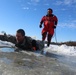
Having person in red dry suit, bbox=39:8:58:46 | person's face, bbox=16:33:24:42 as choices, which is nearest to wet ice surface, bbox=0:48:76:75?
person's face, bbox=16:33:24:42

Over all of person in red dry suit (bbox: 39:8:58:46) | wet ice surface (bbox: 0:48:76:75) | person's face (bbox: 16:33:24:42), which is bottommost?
wet ice surface (bbox: 0:48:76:75)

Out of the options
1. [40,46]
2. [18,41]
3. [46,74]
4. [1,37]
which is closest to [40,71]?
[46,74]

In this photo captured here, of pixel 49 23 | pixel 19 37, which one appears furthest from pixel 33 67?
pixel 49 23

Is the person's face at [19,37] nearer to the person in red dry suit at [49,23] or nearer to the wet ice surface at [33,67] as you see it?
the wet ice surface at [33,67]

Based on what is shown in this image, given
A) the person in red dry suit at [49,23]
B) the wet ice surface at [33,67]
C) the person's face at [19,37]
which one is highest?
the person in red dry suit at [49,23]

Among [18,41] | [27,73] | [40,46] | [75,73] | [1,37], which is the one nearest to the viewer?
[27,73]

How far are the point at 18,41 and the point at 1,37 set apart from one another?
651 centimetres

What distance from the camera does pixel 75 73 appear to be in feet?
14.7

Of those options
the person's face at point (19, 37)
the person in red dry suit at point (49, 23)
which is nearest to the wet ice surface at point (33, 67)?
the person's face at point (19, 37)

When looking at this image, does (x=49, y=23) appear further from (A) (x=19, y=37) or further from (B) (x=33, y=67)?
(B) (x=33, y=67)

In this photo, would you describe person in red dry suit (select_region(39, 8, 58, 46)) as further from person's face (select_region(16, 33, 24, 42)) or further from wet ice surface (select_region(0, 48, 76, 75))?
wet ice surface (select_region(0, 48, 76, 75))

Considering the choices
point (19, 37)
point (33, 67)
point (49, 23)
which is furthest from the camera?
point (49, 23)

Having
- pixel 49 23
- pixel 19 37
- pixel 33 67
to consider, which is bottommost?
pixel 33 67

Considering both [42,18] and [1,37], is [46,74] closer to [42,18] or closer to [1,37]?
[42,18]
